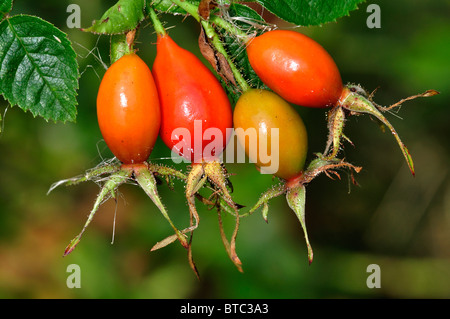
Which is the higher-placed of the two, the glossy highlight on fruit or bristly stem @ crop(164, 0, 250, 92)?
bristly stem @ crop(164, 0, 250, 92)

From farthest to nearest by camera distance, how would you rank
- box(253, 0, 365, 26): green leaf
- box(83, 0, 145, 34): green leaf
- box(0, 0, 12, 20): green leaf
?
→ box(253, 0, 365, 26): green leaf → box(0, 0, 12, 20): green leaf → box(83, 0, 145, 34): green leaf

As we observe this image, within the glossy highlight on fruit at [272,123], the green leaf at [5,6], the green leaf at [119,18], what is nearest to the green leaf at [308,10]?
the glossy highlight on fruit at [272,123]

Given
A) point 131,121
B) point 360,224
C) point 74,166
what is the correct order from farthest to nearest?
point 360,224 → point 74,166 → point 131,121

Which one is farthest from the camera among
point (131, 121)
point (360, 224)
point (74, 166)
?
point (360, 224)

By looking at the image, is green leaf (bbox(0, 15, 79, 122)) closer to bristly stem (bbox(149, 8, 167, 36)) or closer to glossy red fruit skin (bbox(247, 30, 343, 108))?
bristly stem (bbox(149, 8, 167, 36))

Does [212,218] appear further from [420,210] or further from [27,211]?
[420,210]

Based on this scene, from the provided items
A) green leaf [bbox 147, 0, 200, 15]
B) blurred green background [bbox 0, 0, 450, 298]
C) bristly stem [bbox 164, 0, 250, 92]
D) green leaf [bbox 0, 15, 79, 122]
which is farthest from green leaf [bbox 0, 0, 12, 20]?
blurred green background [bbox 0, 0, 450, 298]

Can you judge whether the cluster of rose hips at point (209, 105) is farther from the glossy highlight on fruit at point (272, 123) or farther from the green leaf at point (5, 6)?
the green leaf at point (5, 6)

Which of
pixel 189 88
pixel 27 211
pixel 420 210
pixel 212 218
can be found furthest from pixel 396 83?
pixel 27 211
